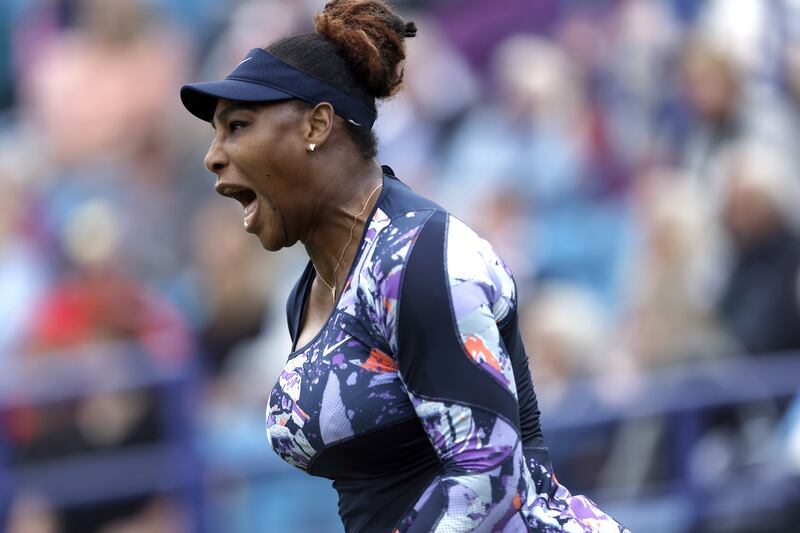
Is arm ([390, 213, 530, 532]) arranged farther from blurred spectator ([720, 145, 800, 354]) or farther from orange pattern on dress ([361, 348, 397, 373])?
blurred spectator ([720, 145, 800, 354])

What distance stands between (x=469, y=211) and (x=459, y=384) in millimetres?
5594

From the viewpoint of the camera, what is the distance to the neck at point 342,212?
9.16 ft

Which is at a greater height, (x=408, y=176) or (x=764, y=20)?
(x=764, y=20)

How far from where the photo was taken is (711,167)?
26.1 ft

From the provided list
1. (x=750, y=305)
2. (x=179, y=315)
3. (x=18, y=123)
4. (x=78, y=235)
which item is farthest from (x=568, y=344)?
(x=18, y=123)

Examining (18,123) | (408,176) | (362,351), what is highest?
(18,123)

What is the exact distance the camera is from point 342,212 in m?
2.81

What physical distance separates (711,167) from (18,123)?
4.36 m

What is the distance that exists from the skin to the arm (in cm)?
30

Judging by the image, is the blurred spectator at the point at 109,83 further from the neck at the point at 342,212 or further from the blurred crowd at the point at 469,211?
the neck at the point at 342,212

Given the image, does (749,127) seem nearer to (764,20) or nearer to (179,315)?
(764,20)

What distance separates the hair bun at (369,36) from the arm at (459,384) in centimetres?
43

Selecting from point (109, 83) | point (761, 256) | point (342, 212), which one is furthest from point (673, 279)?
point (342, 212)

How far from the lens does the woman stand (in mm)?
2500
